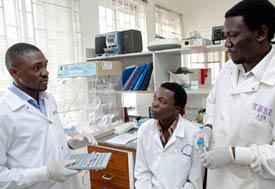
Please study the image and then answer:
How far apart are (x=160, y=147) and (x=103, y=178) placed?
0.76m

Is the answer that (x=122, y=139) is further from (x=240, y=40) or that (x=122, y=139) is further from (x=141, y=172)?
(x=240, y=40)

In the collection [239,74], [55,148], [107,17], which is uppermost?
[107,17]

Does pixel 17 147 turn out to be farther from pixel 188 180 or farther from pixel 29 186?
pixel 188 180

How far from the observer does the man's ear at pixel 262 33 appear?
86 centimetres

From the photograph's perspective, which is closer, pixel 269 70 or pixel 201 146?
pixel 269 70

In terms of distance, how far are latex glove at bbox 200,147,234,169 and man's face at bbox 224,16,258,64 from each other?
1.16ft

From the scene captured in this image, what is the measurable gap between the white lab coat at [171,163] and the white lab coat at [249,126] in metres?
0.31

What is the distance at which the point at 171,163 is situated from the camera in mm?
1322

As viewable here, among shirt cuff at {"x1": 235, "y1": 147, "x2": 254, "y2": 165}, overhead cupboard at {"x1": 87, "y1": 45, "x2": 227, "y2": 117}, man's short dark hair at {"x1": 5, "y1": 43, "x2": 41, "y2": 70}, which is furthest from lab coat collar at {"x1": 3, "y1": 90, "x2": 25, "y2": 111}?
overhead cupboard at {"x1": 87, "y1": 45, "x2": 227, "y2": 117}

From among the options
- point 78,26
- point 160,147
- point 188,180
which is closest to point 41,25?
point 78,26

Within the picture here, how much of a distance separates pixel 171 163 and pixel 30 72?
2.86ft

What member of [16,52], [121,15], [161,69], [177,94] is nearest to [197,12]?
[121,15]

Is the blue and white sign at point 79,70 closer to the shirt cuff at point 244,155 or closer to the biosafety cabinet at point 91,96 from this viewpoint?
the biosafety cabinet at point 91,96

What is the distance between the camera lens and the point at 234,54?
909 mm
